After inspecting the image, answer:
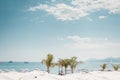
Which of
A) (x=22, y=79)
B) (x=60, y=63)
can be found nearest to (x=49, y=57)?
(x=60, y=63)

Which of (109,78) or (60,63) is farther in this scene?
(60,63)

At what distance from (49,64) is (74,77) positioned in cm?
3308

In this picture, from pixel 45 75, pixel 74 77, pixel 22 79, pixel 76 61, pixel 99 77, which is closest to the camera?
pixel 22 79

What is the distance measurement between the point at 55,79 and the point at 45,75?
75cm

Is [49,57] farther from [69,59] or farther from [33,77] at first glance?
[33,77]

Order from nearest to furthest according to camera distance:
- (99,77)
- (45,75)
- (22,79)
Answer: (22,79)
(45,75)
(99,77)

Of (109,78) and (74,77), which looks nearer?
(74,77)

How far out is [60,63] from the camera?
170ft

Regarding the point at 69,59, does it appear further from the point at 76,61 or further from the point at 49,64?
the point at 49,64

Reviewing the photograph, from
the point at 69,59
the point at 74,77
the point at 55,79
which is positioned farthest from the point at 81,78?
the point at 69,59

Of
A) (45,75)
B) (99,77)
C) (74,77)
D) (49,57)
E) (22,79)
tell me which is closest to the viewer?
(22,79)

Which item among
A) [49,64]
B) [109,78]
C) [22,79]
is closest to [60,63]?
[49,64]

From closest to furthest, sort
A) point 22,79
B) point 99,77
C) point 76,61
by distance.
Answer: point 22,79 < point 99,77 < point 76,61

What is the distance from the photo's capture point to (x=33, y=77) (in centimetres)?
1160
